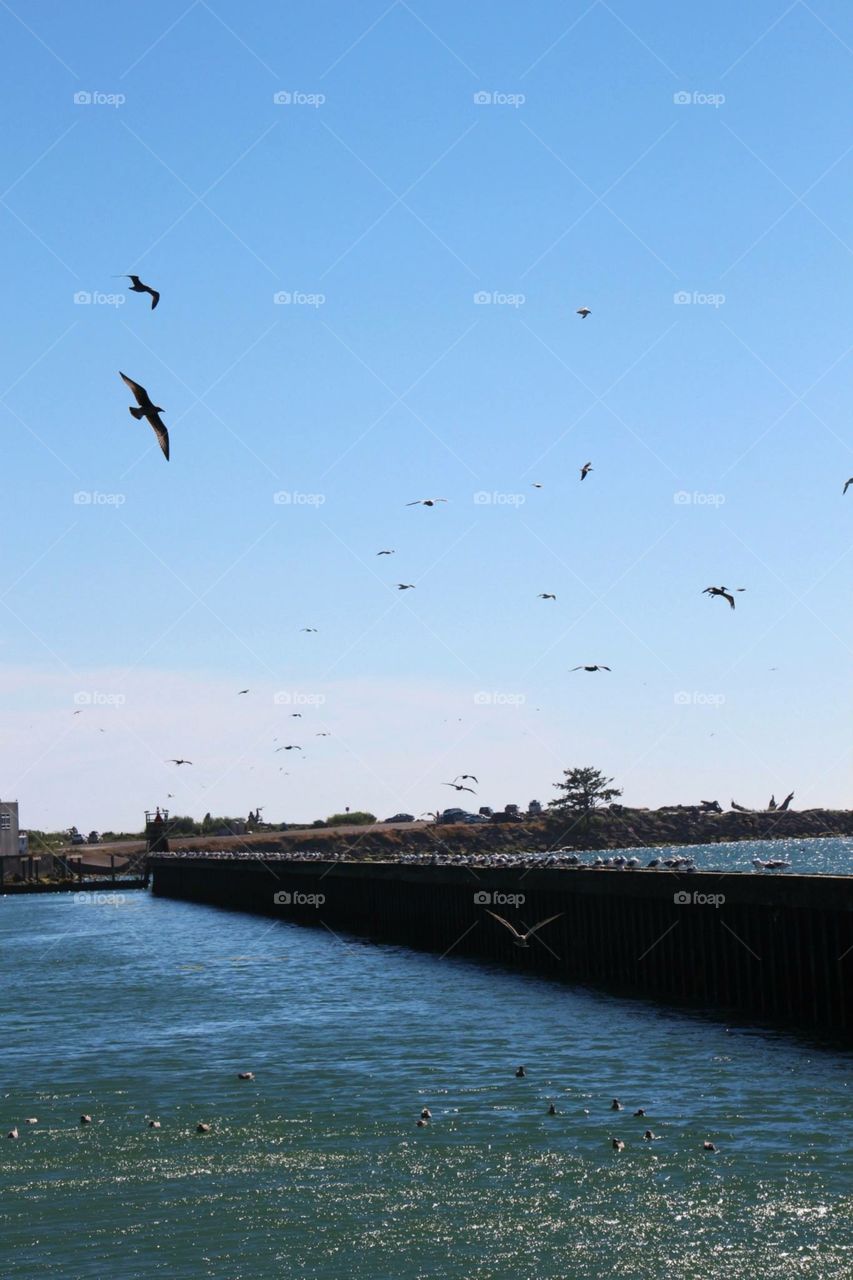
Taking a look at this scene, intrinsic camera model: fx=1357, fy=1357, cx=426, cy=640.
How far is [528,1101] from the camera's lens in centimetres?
3023

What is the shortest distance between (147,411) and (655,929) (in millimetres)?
35184

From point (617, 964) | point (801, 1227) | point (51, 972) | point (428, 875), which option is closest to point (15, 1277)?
point (801, 1227)

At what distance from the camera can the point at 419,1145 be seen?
1041 inches

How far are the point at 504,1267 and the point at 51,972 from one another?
50.1m

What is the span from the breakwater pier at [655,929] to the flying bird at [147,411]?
2605 centimetres

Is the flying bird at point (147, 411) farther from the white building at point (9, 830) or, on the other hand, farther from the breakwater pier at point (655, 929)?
the white building at point (9, 830)
